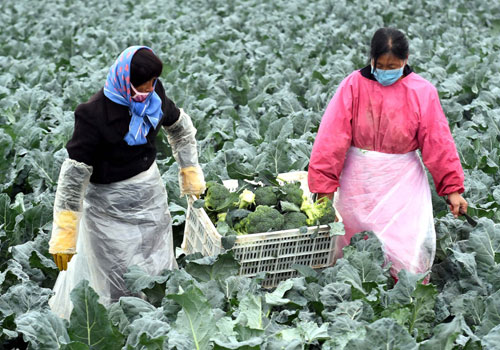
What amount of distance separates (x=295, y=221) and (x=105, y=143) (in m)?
1.21

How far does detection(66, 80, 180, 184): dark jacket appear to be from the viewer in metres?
3.46

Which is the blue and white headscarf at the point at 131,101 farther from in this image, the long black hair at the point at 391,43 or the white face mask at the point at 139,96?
the long black hair at the point at 391,43

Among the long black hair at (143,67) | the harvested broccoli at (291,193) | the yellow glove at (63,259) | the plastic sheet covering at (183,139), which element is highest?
the long black hair at (143,67)

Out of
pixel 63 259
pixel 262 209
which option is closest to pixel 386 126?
pixel 262 209

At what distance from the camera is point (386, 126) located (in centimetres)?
392

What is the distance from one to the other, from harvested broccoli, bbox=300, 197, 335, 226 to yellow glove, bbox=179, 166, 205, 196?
66 cm

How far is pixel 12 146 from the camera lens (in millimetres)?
5957

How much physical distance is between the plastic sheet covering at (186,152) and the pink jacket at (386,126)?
2.35ft

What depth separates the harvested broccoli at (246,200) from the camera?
431 cm

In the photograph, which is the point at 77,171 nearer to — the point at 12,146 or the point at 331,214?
the point at 331,214

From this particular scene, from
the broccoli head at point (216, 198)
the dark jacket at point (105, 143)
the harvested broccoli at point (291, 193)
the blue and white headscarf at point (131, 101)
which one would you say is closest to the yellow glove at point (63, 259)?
the dark jacket at point (105, 143)

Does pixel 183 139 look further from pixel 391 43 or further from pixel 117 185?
pixel 391 43

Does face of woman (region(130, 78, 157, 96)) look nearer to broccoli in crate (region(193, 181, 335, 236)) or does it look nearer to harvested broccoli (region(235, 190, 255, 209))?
broccoli in crate (region(193, 181, 335, 236))

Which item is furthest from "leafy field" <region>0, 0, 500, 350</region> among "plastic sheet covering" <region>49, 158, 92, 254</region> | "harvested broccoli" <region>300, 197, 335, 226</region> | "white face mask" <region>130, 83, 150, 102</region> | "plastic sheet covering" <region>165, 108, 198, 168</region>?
"white face mask" <region>130, 83, 150, 102</region>
